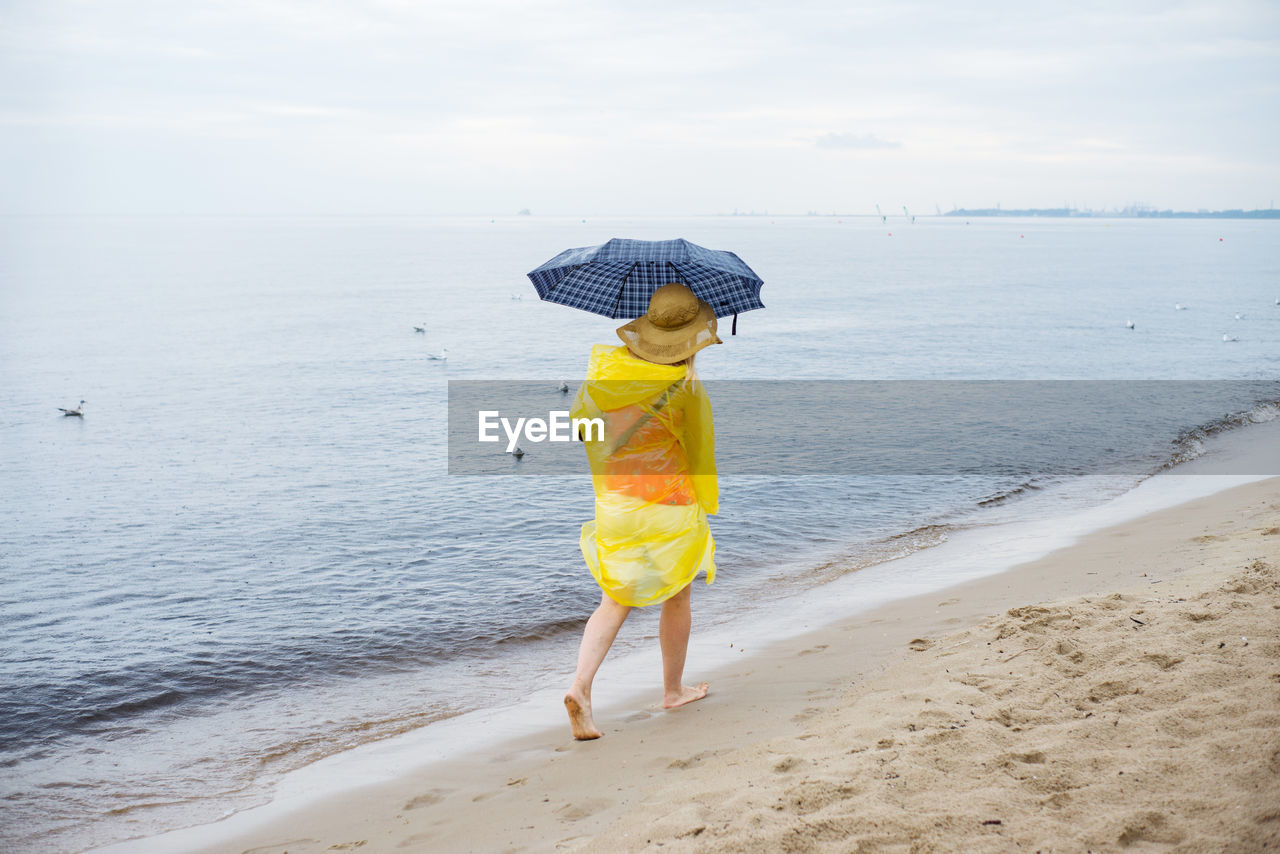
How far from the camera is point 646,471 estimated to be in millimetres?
4809

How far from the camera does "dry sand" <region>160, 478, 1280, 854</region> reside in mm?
3113

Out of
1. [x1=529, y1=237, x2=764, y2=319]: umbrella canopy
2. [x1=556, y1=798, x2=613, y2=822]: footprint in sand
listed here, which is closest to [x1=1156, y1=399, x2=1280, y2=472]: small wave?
[x1=529, y1=237, x2=764, y2=319]: umbrella canopy

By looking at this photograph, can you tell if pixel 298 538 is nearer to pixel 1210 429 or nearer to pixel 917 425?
pixel 917 425

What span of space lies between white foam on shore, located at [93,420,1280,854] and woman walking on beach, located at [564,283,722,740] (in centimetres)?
118

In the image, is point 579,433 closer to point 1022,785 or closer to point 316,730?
point 1022,785

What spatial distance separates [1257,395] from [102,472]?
23.7 meters

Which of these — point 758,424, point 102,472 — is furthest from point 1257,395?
point 102,472

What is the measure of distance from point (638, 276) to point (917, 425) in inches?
593

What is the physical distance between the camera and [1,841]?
16.2ft

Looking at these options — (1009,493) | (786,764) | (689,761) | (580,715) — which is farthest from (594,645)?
(1009,493)

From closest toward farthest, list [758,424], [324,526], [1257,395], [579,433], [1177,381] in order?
[579,433], [324,526], [758,424], [1257,395], [1177,381]

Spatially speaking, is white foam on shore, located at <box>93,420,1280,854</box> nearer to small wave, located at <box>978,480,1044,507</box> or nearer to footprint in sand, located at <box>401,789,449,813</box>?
footprint in sand, located at <box>401,789,449,813</box>

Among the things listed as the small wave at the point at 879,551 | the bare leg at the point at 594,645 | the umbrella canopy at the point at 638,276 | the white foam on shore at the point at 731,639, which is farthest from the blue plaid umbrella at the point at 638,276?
the small wave at the point at 879,551

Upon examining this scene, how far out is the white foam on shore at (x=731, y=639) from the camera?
17.3ft
